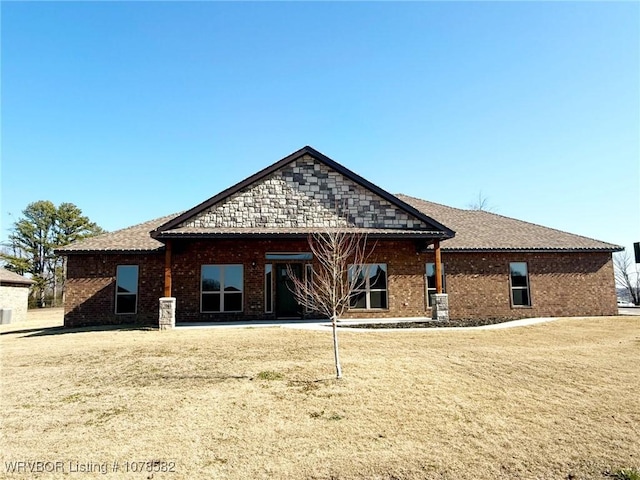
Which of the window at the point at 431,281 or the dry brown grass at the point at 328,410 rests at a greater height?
the window at the point at 431,281

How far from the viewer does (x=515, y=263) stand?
1798cm

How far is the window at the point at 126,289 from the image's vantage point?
16.4 meters

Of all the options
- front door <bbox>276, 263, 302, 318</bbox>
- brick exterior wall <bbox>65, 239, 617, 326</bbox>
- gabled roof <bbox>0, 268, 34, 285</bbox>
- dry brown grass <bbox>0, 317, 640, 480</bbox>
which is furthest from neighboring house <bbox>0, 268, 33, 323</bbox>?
front door <bbox>276, 263, 302, 318</bbox>

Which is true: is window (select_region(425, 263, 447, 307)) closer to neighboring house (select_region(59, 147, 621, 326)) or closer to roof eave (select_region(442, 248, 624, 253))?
neighboring house (select_region(59, 147, 621, 326))

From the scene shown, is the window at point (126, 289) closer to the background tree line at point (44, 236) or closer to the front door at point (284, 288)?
the front door at point (284, 288)

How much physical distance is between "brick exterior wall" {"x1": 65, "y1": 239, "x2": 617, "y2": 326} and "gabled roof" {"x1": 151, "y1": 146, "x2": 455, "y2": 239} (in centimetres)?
111

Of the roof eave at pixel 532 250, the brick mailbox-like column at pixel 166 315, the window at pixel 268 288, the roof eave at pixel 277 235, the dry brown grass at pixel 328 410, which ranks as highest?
the roof eave at pixel 277 235

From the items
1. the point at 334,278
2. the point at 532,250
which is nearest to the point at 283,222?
the point at 334,278

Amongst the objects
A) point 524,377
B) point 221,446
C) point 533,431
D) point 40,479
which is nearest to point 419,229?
point 524,377

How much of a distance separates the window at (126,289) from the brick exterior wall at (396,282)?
20 cm

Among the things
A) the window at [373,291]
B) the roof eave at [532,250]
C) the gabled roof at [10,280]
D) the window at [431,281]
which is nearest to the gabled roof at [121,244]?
the window at [373,291]

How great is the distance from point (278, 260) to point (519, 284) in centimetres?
1099

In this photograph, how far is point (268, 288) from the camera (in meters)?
15.9

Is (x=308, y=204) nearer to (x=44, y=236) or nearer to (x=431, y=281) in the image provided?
(x=431, y=281)
